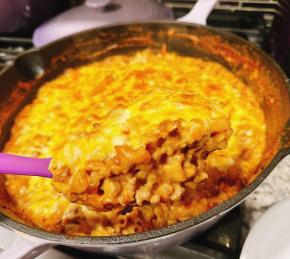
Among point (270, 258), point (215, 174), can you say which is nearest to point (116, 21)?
point (215, 174)

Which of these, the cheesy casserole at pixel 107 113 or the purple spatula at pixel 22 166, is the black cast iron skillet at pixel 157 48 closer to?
the cheesy casserole at pixel 107 113

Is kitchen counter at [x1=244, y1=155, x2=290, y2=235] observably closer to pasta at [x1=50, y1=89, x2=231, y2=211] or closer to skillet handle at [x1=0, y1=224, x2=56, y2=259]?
pasta at [x1=50, y1=89, x2=231, y2=211]

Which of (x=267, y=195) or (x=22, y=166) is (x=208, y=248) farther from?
(x=22, y=166)

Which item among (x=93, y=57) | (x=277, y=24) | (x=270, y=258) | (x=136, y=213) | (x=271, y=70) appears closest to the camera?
(x=270, y=258)

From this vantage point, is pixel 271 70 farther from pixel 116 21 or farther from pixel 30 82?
pixel 30 82

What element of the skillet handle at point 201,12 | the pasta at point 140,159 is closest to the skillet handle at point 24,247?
the pasta at point 140,159

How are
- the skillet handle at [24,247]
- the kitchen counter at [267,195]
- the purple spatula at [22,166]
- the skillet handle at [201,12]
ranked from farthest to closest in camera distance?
the skillet handle at [201,12] < the kitchen counter at [267,195] < the purple spatula at [22,166] < the skillet handle at [24,247]

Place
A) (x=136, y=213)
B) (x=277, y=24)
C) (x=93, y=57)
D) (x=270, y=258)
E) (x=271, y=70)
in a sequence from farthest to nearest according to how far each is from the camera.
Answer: (x=93, y=57), (x=277, y=24), (x=271, y=70), (x=136, y=213), (x=270, y=258)
